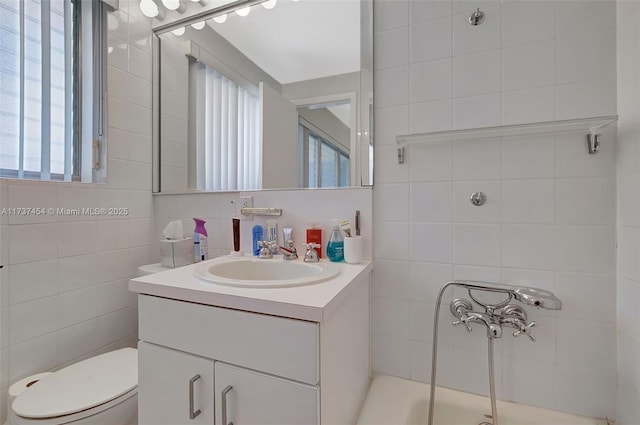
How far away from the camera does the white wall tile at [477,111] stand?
989 millimetres

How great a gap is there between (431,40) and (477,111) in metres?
0.32

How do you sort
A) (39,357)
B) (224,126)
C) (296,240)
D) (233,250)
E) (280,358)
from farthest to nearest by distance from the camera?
(224,126)
(233,250)
(296,240)
(39,357)
(280,358)

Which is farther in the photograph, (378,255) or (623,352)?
(378,255)

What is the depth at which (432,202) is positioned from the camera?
1.06 m

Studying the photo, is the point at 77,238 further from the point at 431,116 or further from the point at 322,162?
the point at 431,116

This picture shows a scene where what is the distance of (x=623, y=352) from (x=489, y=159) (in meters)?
0.71

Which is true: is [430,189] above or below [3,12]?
below

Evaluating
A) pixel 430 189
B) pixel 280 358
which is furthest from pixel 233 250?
pixel 430 189

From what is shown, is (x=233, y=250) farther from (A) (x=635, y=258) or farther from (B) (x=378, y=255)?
(A) (x=635, y=258)

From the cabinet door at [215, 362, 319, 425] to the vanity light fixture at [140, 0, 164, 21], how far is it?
1.74m

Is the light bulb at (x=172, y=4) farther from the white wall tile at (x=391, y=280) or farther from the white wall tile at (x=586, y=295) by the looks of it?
the white wall tile at (x=586, y=295)

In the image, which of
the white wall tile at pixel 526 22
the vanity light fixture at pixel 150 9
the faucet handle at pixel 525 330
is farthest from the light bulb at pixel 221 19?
the faucet handle at pixel 525 330

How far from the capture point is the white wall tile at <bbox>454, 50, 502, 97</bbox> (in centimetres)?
99

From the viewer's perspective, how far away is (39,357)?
1.11 meters
